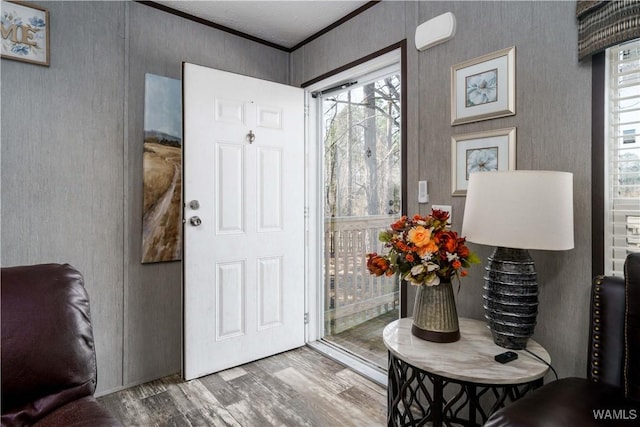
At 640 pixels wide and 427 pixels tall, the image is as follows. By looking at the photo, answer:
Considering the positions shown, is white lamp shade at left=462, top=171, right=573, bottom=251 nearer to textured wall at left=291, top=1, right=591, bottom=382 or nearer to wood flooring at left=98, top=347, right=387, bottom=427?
textured wall at left=291, top=1, right=591, bottom=382

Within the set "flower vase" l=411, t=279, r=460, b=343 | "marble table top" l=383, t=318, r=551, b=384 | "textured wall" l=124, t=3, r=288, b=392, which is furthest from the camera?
"textured wall" l=124, t=3, r=288, b=392

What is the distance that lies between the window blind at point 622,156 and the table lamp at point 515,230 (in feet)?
0.82

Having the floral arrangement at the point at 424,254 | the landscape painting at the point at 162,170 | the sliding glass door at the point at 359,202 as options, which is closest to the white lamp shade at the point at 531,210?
the floral arrangement at the point at 424,254

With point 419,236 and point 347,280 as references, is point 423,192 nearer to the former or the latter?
point 419,236

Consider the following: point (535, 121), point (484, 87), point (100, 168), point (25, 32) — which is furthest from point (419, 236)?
point (25, 32)

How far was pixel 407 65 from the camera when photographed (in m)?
1.99

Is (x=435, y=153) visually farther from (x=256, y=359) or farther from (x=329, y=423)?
(x=256, y=359)

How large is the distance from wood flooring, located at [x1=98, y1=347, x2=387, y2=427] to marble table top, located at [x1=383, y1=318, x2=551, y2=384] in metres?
0.71

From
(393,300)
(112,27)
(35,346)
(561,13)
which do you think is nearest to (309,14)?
(112,27)

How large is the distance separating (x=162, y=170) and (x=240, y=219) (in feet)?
1.98

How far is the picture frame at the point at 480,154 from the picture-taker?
5.10 feet

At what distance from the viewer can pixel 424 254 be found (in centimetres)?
129

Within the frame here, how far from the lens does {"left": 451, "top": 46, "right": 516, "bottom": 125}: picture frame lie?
154 centimetres

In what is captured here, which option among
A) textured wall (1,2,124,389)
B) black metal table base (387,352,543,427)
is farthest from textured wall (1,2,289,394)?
black metal table base (387,352,543,427)
